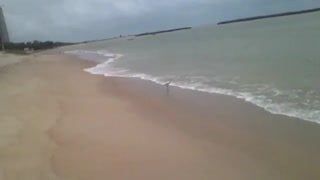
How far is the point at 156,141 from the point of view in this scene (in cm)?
775

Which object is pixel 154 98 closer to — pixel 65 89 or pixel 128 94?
pixel 128 94

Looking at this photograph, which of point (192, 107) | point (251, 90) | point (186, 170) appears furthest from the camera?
point (251, 90)

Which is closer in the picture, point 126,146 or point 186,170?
point 186,170

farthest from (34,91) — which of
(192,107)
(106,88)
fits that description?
(192,107)

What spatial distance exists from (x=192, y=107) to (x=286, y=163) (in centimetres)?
505

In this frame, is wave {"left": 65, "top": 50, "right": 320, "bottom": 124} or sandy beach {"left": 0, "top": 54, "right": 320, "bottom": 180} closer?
sandy beach {"left": 0, "top": 54, "right": 320, "bottom": 180}

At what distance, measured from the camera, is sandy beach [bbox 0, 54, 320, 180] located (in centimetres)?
603

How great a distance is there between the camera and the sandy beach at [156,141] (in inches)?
237

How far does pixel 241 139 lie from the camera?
753cm

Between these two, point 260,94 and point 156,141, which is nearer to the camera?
point 156,141

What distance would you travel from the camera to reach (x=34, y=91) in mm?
15992

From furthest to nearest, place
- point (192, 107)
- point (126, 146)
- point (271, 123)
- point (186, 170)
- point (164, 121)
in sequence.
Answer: point (192, 107), point (164, 121), point (271, 123), point (126, 146), point (186, 170)

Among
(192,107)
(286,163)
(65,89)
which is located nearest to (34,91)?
(65,89)

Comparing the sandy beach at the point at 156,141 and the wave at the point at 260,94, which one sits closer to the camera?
the sandy beach at the point at 156,141
